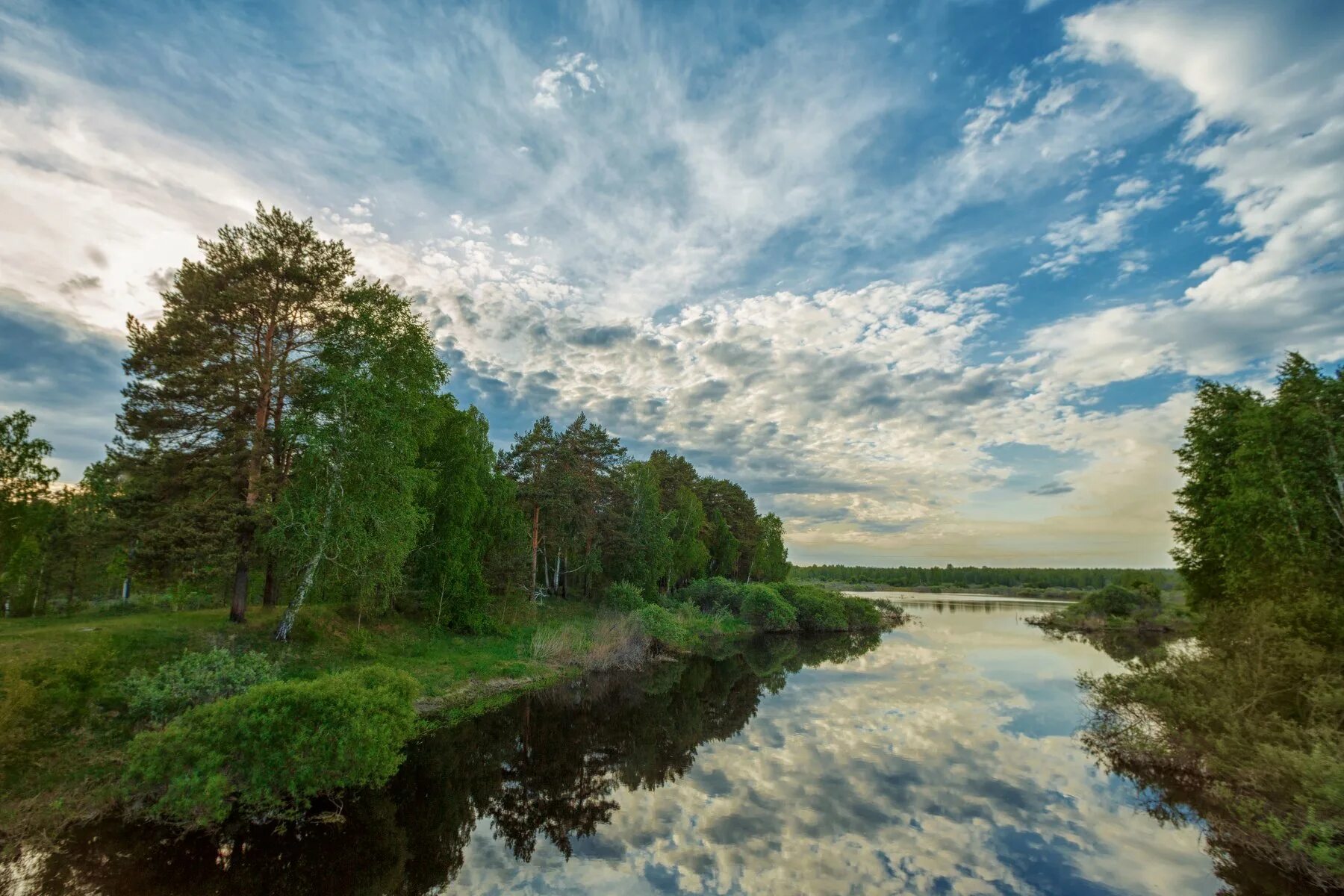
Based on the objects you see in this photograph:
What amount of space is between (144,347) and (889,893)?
30.3 meters

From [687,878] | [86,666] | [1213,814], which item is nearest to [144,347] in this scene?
[86,666]

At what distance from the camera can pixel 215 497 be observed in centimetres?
2147

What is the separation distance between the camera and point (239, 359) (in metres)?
23.0

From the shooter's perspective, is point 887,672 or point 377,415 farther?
point 887,672

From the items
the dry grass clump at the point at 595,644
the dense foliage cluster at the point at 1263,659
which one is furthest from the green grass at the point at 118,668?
the dense foliage cluster at the point at 1263,659

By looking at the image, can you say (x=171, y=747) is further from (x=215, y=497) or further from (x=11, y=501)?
(x=11, y=501)

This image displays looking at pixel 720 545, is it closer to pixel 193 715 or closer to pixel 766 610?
pixel 766 610

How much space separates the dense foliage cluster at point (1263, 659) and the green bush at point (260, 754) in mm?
18562

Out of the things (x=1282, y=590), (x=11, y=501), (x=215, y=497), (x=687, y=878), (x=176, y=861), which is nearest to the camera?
(x=176, y=861)

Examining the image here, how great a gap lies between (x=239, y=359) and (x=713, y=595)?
161 feet

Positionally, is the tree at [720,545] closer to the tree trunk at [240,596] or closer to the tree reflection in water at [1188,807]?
the tree reflection in water at [1188,807]

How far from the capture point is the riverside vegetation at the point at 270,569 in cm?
1194

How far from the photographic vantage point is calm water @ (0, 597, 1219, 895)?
10758 mm

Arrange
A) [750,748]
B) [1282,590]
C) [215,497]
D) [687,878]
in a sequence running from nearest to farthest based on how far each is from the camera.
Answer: [687,878], [1282,590], [750,748], [215,497]
